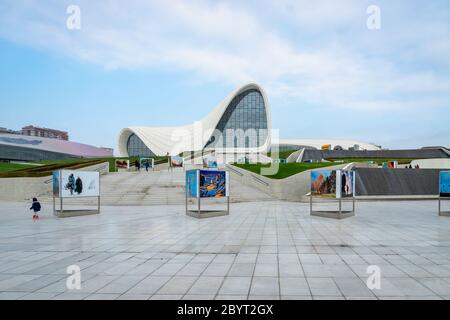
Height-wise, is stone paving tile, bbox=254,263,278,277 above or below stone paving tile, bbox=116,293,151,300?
below

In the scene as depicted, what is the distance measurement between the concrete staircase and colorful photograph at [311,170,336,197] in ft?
26.5

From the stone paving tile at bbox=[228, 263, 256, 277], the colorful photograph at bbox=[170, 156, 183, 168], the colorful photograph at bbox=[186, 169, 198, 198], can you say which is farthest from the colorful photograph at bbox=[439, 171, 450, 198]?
the colorful photograph at bbox=[170, 156, 183, 168]

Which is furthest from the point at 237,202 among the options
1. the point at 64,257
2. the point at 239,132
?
the point at 239,132

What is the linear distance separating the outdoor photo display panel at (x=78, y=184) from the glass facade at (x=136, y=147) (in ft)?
195

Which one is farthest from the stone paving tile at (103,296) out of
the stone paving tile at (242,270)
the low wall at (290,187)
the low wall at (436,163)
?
the low wall at (436,163)

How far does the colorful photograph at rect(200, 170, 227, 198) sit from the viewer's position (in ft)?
46.6

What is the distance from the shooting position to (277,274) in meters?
5.80

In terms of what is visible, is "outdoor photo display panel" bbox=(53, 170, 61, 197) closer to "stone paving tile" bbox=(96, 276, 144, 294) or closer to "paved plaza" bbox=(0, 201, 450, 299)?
"paved plaza" bbox=(0, 201, 450, 299)

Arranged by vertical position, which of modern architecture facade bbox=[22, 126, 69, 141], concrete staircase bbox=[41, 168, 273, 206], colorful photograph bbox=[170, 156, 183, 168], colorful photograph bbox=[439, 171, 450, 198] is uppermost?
modern architecture facade bbox=[22, 126, 69, 141]

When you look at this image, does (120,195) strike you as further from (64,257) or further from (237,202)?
(64,257)

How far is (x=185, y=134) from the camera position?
73062 millimetres

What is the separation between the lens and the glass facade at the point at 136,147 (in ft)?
247

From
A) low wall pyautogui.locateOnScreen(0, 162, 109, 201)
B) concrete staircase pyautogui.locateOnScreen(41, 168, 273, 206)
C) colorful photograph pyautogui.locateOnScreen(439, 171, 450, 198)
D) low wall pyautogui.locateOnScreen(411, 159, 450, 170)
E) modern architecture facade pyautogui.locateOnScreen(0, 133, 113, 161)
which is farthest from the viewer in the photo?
modern architecture facade pyautogui.locateOnScreen(0, 133, 113, 161)

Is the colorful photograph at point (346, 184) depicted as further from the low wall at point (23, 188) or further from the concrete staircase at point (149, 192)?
the low wall at point (23, 188)
